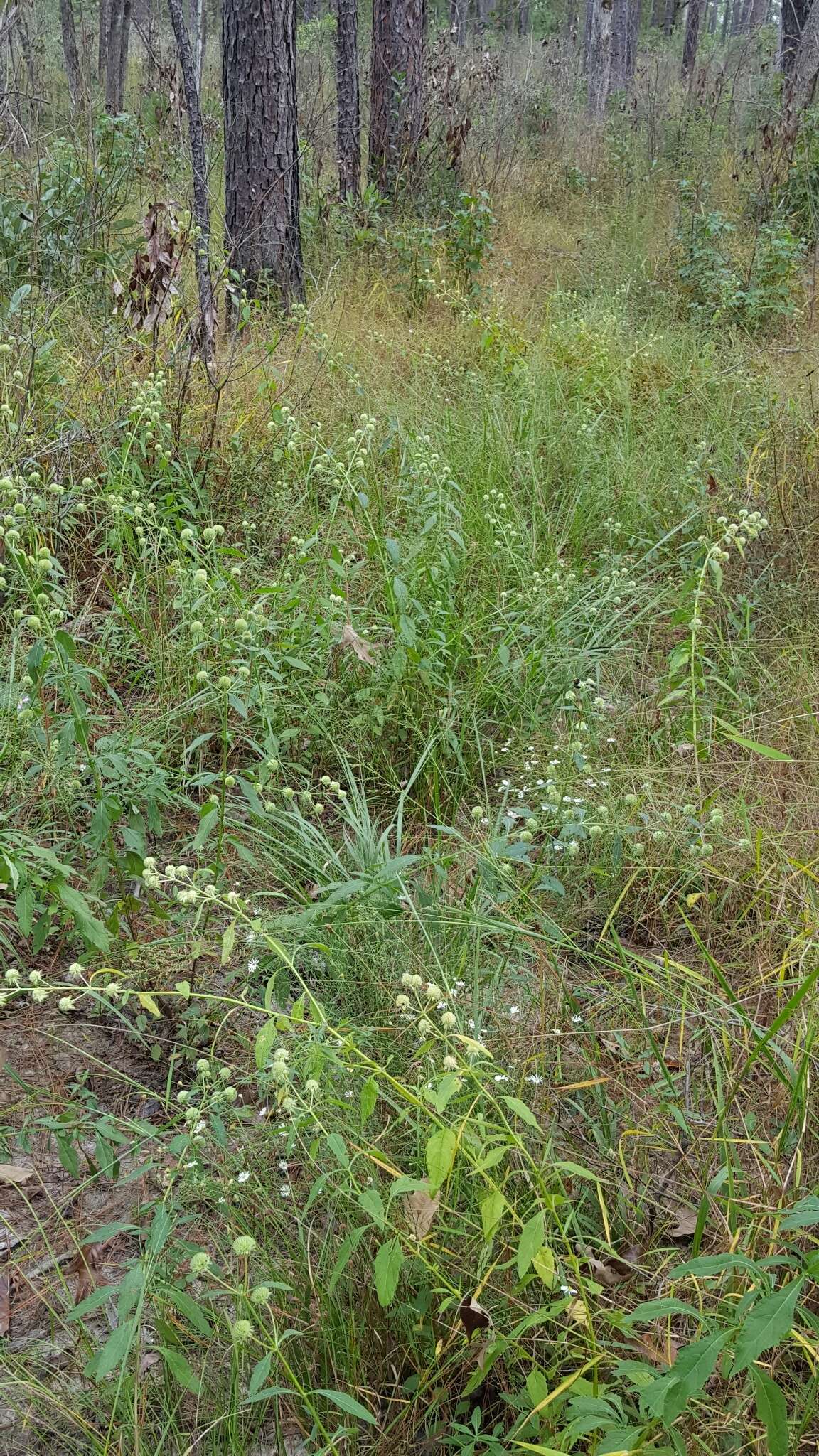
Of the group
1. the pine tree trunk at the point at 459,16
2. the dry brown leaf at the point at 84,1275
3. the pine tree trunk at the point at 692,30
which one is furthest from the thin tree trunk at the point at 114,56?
the dry brown leaf at the point at 84,1275

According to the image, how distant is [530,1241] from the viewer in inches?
45.4

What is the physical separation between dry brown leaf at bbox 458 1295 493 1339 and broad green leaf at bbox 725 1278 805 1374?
401 millimetres

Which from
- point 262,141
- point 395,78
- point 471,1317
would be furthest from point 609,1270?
point 395,78

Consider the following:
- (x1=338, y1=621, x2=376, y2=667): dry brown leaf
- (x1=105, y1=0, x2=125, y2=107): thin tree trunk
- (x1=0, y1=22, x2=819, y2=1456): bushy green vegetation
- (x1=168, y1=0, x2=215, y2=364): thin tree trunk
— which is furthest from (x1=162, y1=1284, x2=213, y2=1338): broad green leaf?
(x1=105, y1=0, x2=125, y2=107): thin tree trunk

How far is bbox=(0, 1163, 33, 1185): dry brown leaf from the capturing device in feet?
5.53

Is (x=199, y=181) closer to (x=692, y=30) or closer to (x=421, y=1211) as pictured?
(x=421, y=1211)

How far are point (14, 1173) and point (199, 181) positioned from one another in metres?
4.00

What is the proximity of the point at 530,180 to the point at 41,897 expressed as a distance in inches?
339

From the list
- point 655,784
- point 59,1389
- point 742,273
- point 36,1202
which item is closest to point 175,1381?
point 59,1389

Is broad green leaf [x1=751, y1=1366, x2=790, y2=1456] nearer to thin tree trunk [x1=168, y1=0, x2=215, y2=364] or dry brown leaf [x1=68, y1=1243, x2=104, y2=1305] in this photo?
dry brown leaf [x1=68, y1=1243, x2=104, y2=1305]

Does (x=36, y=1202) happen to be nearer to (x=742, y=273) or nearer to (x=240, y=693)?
(x=240, y=693)

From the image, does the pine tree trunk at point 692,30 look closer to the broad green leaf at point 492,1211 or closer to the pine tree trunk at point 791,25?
the pine tree trunk at point 791,25

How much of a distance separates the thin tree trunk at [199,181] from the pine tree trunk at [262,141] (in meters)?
0.81

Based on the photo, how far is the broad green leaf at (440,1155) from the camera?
3.64ft
